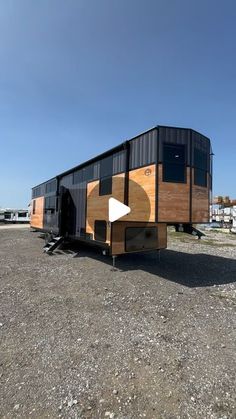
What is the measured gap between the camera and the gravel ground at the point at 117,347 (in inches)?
148

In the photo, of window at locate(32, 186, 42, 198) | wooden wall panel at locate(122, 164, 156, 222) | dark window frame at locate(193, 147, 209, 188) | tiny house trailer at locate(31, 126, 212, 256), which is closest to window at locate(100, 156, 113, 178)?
tiny house trailer at locate(31, 126, 212, 256)

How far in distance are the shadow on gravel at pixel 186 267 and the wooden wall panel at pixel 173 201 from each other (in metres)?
2.53

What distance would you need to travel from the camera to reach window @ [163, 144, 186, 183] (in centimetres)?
1036

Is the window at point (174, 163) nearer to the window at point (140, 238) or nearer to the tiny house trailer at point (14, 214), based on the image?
the window at point (140, 238)

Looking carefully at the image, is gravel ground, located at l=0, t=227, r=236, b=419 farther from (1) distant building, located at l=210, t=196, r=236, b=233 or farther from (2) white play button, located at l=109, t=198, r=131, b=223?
(1) distant building, located at l=210, t=196, r=236, b=233

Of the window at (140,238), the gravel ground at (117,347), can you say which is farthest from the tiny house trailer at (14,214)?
the gravel ground at (117,347)

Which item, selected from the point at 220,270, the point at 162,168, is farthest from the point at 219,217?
the point at 162,168

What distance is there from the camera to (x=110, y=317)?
22.4 ft

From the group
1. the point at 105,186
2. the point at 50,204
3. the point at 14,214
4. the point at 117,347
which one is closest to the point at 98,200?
the point at 105,186

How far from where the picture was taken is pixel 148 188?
10594 millimetres

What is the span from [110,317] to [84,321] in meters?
0.71

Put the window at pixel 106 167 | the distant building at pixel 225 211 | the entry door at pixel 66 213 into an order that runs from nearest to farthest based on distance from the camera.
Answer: the window at pixel 106 167, the entry door at pixel 66 213, the distant building at pixel 225 211

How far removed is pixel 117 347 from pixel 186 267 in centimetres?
855

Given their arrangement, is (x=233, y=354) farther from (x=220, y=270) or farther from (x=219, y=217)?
(x=219, y=217)
